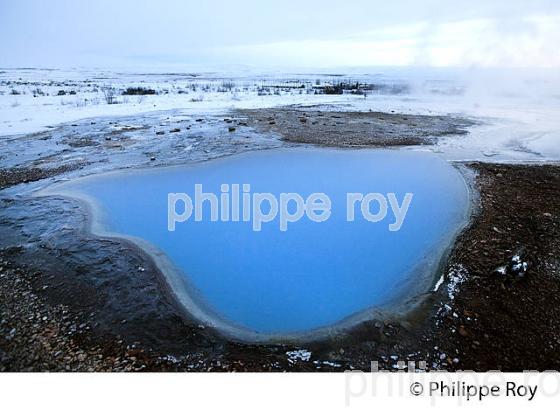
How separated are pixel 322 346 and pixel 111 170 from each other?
5.55 m

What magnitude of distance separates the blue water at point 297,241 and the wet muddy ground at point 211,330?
31 cm

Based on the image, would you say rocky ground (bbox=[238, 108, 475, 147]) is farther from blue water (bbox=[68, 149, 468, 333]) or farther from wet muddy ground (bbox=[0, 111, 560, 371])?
wet muddy ground (bbox=[0, 111, 560, 371])

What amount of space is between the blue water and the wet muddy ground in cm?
31

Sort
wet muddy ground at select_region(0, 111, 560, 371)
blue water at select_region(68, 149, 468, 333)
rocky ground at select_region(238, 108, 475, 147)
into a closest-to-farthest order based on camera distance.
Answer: wet muddy ground at select_region(0, 111, 560, 371) → blue water at select_region(68, 149, 468, 333) → rocky ground at select_region(238, 108, 475, 147)

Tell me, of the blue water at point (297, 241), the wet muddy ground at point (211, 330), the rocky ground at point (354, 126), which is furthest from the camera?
the rocky ground at point (354, 126)

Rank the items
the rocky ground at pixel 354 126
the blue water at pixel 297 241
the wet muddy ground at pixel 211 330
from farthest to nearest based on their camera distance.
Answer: the rocky ground at pixel 354 126
the blue water at pixel 297 241
the wet muddy ground at pixel 211 330

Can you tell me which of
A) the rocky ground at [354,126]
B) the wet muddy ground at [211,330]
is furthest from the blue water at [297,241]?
the rocky ground at [354,126]

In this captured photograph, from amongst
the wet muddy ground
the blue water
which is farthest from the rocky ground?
the wet muddy ground

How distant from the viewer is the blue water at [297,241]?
3.46 m

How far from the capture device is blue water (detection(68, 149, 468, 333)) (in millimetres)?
3461

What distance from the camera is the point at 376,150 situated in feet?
28.1

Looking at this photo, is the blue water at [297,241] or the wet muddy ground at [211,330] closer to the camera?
the wet muddy ground at [211,330]

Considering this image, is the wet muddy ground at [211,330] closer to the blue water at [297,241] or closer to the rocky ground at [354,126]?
the blue water at [297,241]
